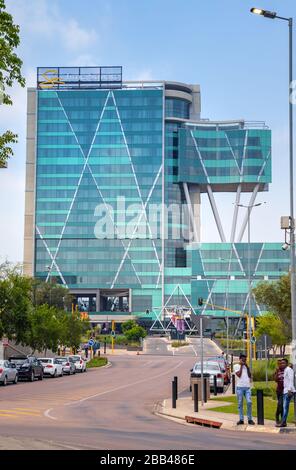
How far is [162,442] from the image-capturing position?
1484 centimetres

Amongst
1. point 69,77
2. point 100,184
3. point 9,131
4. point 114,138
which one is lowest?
point 9,131

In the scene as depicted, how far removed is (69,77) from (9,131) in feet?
519

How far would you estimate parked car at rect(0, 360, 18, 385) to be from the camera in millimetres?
38978

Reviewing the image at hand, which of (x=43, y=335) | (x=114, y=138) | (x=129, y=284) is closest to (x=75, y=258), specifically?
(x=129, y=284)

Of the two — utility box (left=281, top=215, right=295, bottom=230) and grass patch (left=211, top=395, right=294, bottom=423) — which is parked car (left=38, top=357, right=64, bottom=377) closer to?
grass patch (left=211, top=395, right=294, bottom=423)

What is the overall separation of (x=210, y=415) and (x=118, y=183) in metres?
150

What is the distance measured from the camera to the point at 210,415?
22188mm

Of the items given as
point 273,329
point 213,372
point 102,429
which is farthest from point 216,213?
point 102,429

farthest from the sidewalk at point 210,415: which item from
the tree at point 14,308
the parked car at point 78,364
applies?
the parked car at point 78,364

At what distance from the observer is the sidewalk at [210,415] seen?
18.7 meters

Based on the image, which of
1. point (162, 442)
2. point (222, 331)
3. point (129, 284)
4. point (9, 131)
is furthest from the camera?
point (129, 284)

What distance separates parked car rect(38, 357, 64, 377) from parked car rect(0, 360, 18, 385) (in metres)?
8.41
